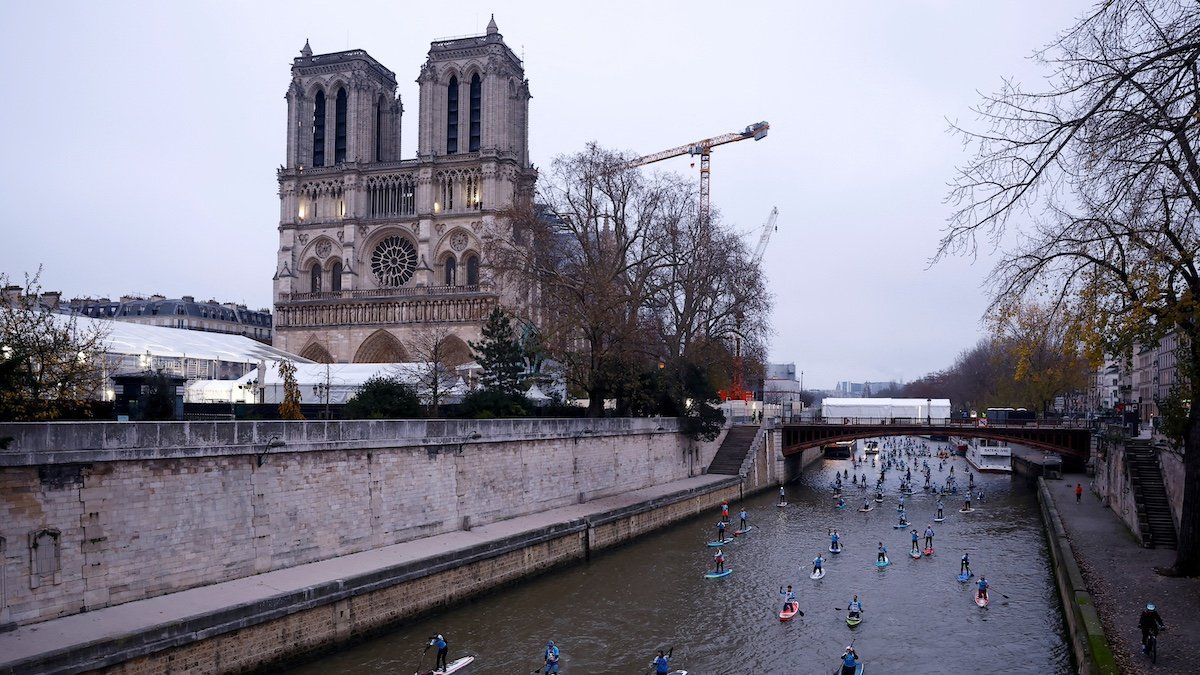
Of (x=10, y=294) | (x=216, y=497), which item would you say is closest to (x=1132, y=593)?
(x=216, y=497)

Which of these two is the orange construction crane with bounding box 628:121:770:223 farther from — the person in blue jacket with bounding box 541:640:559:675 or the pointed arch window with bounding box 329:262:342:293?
the person in blue jacket with bounding box 541:640:559:675

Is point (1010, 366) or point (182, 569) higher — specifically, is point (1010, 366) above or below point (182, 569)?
above

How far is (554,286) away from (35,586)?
93.7ft

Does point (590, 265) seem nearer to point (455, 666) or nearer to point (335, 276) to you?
point (455, 666)

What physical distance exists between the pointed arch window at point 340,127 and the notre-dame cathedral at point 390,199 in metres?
0.10

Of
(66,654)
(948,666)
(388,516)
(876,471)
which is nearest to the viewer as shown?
(66,654)

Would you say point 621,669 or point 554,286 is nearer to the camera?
point 621,669

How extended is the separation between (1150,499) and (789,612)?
44.3 feet

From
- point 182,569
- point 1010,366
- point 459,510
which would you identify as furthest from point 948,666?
point 1010,366

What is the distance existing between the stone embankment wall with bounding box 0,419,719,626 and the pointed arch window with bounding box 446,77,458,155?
48.3 m

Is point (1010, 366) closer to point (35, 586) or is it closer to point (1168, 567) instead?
point (1168, 567)

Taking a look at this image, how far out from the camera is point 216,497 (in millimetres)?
20031

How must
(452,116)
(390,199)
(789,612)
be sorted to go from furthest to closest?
1. (390,199)
2. (452,116)
3. (789,612)

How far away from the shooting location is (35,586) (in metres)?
16.2
